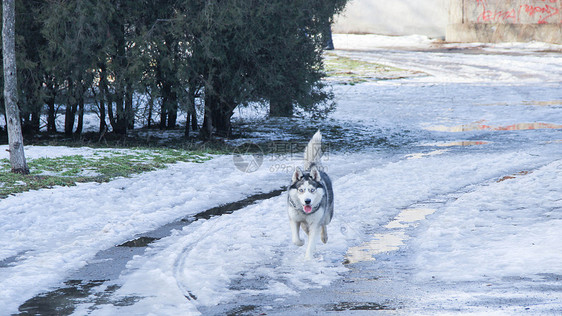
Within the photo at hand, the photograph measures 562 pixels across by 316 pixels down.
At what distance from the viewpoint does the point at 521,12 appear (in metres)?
43.6

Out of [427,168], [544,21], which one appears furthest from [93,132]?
[544,21]

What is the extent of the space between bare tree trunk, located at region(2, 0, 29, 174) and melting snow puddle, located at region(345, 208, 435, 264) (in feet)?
25.9

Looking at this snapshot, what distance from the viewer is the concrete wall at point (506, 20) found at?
142ft

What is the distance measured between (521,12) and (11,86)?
38.2m

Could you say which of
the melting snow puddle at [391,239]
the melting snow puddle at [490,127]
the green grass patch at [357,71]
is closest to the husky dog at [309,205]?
the melting snow puddle at [391,239]

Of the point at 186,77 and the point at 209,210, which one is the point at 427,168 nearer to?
the point at 209,210

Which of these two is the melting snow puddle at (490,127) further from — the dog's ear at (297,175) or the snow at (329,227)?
the dog's ear at (297,175)

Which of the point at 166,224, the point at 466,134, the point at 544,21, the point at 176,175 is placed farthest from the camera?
the point at 544,21

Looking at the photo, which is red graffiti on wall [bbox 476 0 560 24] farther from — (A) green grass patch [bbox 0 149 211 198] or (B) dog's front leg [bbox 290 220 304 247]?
(B) dog's front leg [bbox 290 220 304 247]

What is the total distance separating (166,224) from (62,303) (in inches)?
146

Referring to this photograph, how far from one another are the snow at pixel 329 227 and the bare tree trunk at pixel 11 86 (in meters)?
1.97

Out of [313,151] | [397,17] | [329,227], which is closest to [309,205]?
[313,151]

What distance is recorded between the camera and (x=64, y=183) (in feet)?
41.3

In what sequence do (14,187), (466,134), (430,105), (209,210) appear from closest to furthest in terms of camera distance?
(209,210) → (14,187) → (466,134) → (430,105)
